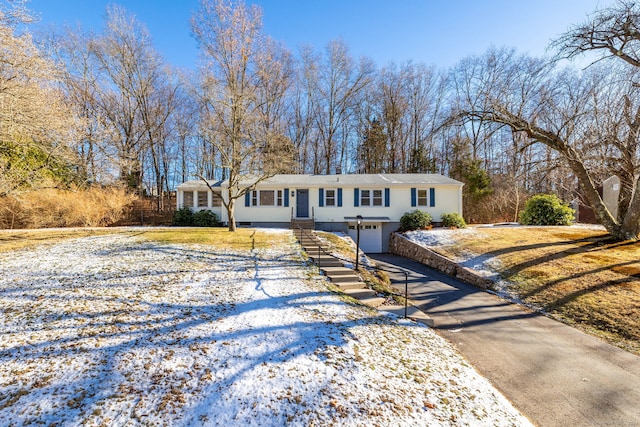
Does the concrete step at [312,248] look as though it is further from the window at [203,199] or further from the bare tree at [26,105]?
the window at [203,199]

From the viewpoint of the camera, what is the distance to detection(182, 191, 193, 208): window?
1930 cm

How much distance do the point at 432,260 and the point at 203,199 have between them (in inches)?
584

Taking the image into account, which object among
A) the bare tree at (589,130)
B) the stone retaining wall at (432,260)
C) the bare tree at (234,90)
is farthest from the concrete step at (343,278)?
the bare tree at (589,130)

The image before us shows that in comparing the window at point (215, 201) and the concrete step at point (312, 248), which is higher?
the window at point (215, 201)

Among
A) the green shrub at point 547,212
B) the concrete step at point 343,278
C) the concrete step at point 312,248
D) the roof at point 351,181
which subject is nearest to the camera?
the concrete step at point 343,278

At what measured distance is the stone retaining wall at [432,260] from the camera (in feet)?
34.5

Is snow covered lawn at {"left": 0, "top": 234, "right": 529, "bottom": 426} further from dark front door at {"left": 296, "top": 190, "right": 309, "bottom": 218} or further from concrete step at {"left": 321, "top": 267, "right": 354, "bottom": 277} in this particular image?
dark front door at {"left": 296, "top": 190, "right": 309, "bottom": 218}

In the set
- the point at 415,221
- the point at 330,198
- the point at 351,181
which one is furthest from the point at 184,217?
the point at 415,221

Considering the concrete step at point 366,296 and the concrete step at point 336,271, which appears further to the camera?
the concrete step at point 336,271

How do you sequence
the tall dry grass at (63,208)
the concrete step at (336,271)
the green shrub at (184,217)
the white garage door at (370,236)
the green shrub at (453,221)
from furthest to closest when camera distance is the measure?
the green shrub at (184,217), the white garage door at (370,236), the green shrub at (453,221), the tall dry grass at (63,208), the concrete step at (336,271)

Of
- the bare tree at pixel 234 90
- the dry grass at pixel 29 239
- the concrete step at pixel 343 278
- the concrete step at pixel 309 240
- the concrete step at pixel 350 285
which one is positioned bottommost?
the concrete step at pixel 350 285

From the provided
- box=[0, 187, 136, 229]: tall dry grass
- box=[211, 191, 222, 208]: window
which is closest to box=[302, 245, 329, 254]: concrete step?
box=[211, 191, 222, 208]: window

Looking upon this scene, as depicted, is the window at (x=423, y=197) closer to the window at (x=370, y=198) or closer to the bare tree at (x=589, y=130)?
the window at (x=370, y=198)

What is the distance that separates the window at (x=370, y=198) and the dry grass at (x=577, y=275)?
589 centimetres
